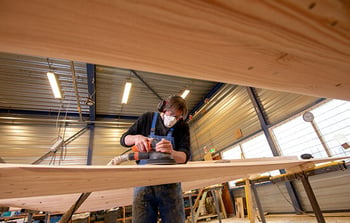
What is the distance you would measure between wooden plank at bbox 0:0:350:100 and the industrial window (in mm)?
4053

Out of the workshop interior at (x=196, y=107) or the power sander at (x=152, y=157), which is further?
the power sander at (x=152, y=157)

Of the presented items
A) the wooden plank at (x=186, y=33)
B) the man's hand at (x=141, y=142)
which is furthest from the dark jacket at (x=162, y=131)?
the wooden plank at (x=186, y=33)

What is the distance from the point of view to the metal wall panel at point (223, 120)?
5.32m

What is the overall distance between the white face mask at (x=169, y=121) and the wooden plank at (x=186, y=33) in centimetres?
87

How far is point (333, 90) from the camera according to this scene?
737 millimetres

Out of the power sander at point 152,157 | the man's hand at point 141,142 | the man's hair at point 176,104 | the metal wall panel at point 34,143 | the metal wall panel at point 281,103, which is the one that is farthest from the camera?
the metal wall panel at point 34,143

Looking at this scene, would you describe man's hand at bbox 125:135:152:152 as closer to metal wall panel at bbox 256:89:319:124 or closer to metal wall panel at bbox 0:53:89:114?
metal wall panel at bbox 256:89:319:124

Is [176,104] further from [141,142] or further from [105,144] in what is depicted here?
[105,144]

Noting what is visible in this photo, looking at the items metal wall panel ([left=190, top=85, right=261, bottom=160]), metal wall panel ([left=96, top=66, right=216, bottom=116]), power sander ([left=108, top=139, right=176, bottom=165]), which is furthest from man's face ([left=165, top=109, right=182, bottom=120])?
metal wall panel ([left=96, top=66, right=216, bottom=116])

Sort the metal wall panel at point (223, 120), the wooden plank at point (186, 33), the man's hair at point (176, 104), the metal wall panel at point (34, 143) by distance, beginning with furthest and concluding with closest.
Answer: the metal wall panel at point (34, 143)
the metal wall panel at point (223, 120)
the man's hair at point (176, 104)
the wooden plank at point (186, 33)

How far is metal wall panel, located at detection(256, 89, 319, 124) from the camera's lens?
3.95 metres

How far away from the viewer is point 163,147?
1.14 meters

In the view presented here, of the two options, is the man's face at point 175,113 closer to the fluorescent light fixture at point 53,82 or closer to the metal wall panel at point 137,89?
the fluorescent light fixture at point 53,82

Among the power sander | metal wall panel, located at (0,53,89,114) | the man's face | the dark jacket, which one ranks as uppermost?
metal wall panel, located at (0,53,89,114)
